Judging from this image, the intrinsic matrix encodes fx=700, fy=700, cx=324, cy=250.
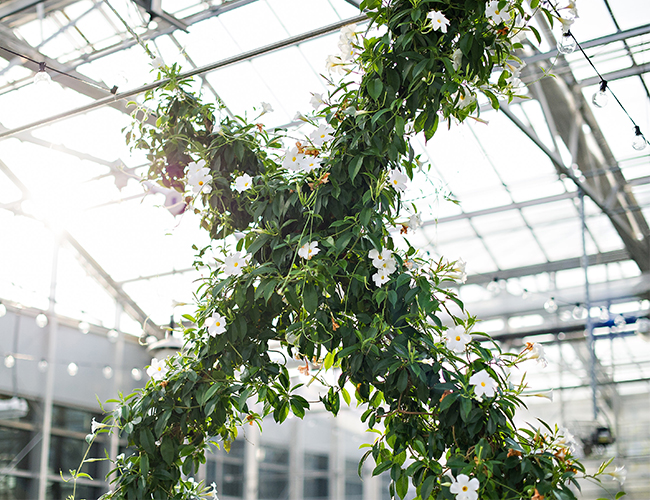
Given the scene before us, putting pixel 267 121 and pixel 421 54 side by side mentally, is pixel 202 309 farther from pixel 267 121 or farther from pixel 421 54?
pixel 267 121

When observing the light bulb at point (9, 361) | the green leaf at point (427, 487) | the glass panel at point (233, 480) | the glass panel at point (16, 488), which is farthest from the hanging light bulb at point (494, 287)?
the green leaf at point (427, 487)

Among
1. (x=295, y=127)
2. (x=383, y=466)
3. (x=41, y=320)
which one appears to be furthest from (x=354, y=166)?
(x=41, y=320)

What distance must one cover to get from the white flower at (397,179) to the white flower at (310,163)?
18 cm

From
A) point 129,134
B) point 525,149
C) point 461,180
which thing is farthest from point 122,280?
point 129,134

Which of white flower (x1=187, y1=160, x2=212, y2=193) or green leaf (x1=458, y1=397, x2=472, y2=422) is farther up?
white flower (x1=187, y1=160, x2=212, y2=193)

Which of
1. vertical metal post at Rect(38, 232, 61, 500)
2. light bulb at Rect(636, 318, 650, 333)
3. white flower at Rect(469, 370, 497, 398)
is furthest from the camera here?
vertical metal post at Rect(38, 232, 61, 500)

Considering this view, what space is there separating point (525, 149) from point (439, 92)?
259 inches

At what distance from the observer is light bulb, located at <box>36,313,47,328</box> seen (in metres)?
8.80

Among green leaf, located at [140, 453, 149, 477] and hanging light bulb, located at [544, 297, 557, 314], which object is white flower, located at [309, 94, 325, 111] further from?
hanging light bulb, located at [544, 297, 557, 314]

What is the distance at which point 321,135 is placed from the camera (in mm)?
1732

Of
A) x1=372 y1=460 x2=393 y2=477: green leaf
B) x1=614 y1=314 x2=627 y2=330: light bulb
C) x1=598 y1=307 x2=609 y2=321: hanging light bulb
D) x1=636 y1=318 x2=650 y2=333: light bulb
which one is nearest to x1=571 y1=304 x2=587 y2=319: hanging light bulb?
x1=598 y1=307 x2=609 y2=321: hanging light bulb

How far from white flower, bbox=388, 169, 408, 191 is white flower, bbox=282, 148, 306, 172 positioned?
0.78 feet

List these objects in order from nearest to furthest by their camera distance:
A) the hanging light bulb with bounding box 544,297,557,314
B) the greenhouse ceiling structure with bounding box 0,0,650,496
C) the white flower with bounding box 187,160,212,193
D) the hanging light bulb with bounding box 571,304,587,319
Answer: the white flower with bounding box 187,160,212,193 < the greenhouse ceiling structure with bounding box 0,0,650,496 < the hanging light bulb with bounding box 571,304,587,319 < the hanging light bulb with bounding box 544,297,557,314

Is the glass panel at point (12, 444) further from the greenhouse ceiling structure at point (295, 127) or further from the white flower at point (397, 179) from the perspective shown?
the white flower at point (397, 179)
